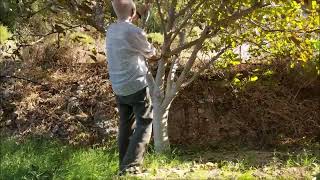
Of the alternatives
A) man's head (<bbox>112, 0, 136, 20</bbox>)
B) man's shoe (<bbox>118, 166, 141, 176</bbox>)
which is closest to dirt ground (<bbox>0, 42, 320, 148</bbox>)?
man's shoe (<bbox>118, 166, 141, 176</bbox>)

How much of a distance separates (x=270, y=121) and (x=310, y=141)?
0.73 m

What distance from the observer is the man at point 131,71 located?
4.88 metres

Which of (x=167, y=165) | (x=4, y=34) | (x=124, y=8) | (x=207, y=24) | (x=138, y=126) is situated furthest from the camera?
(x=4, y=34)

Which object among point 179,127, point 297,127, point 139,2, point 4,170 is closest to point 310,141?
point 297,127

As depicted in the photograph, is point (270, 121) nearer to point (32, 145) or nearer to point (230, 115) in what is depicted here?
point (230, 115)

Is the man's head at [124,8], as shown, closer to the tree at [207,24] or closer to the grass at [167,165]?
the tree at [207,24]

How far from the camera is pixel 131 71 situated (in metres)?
4.94

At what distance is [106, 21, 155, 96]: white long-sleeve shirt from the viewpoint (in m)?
4.86

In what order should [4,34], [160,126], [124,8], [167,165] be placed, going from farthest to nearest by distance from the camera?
[4,34], [160,126], [167,165], [124,8]

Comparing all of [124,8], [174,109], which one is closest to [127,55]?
[124,8]

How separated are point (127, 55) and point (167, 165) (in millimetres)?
1617

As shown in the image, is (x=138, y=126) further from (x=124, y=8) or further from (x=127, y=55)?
(x=124, y=8)

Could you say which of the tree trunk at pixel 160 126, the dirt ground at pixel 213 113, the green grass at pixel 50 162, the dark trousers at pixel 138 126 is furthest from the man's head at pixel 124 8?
the dirt ground at pixel 213 113

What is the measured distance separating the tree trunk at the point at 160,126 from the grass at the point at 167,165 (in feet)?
0.55
